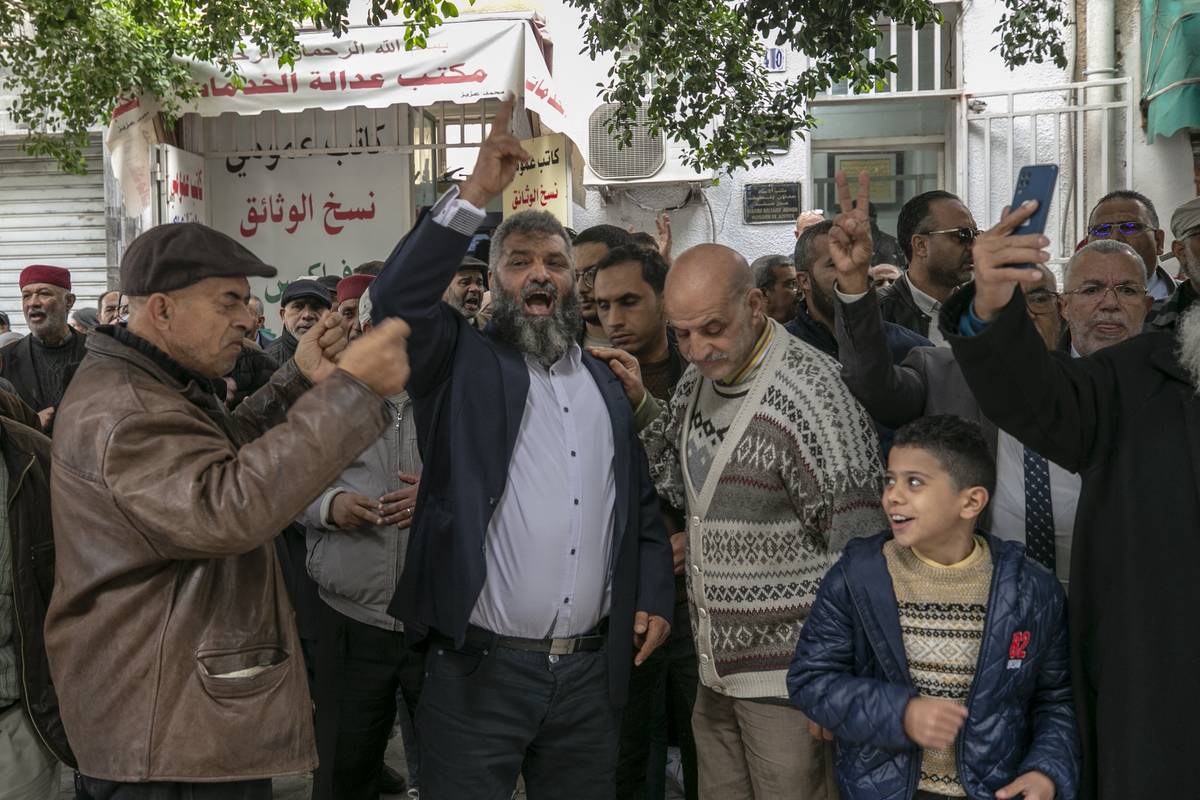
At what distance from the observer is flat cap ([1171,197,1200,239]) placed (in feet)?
9.51

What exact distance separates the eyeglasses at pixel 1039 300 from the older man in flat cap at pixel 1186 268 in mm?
776

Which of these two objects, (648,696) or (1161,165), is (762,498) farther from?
(1161,165)

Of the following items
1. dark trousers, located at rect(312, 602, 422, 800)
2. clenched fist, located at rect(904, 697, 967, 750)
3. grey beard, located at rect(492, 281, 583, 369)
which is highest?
grey beard, located at rect(492, 281, 583, 369)

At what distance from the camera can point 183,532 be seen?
2262mm

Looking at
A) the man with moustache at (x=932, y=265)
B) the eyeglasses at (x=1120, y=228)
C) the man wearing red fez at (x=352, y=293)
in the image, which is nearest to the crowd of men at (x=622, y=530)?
the man with moustache at (x=932, y=265)

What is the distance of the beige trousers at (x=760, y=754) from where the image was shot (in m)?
3.03

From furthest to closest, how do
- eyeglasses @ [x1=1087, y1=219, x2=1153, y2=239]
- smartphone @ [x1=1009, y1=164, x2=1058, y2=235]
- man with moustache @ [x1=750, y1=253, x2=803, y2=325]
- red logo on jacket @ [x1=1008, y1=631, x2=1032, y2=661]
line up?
man with moustache @ [x1=750, y1=253, x2=803, y2=325] → eyeglasses @ [x1=1087, y1=219, x2=1153, y2=239] → red logo on jacket @ [x1=1008, y1=631, x2=1032, y2=661] → smartphone @ [x1=1009, y1=164, x2=1058, y2=235]

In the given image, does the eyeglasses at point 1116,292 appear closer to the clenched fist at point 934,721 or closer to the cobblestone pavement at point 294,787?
the clenched fist at point 934,721

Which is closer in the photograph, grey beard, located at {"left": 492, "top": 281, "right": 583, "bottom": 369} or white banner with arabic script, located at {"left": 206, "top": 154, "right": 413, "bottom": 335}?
grey beard, located at {"left": 492, "top": 281, "right": 583, "bottom": 369}

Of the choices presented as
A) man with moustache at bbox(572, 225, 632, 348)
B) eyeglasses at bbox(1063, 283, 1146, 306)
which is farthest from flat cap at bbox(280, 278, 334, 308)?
eyeglasses at bbox(1063, 283, 1146, 306)

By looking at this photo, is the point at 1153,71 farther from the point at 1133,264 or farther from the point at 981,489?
the point at 981,489

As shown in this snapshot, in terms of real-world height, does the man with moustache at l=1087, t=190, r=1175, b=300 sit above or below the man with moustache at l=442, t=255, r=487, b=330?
above

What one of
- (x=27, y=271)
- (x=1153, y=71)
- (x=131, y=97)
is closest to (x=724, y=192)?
(x=1153, y=71)

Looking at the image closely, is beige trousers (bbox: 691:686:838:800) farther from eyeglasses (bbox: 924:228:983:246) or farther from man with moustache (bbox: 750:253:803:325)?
man with moustache (bbox: 750:253:803:325)
